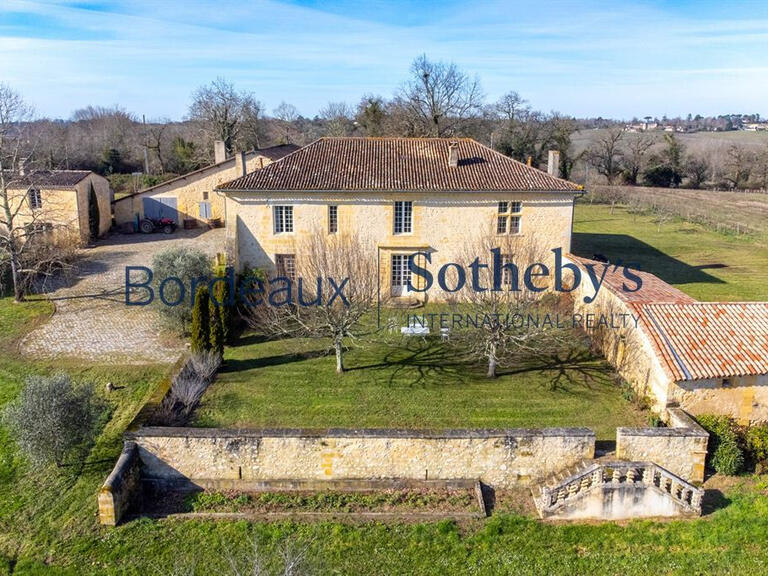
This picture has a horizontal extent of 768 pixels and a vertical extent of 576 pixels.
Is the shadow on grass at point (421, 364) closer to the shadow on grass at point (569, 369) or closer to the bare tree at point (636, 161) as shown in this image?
the shadow on grass at point (569, 369)

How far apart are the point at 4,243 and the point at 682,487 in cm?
3058

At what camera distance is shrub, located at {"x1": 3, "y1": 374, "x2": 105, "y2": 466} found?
1505 cm

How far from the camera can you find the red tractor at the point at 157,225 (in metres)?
41.8

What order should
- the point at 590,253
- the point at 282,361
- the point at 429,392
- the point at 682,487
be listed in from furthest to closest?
1. the point at 590,253
2. the point at 282,361
3. the point at 429,392
4. the point at 682,487

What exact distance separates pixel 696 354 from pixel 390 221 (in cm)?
1440

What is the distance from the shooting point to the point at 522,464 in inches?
607

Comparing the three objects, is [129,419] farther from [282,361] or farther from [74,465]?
[282,361]

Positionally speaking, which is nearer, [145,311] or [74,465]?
[74,465]

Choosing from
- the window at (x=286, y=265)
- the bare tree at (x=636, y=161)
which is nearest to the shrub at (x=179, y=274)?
the window at (x=286, y=265)

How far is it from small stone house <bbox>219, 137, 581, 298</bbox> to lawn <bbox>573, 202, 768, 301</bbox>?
9057mm

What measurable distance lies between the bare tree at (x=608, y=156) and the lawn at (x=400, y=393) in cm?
6052

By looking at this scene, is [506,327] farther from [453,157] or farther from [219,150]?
[219,150]

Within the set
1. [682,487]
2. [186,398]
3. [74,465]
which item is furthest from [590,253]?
[74,465]

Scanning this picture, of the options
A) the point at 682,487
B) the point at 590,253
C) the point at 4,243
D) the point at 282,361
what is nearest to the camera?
the point at 682,487
